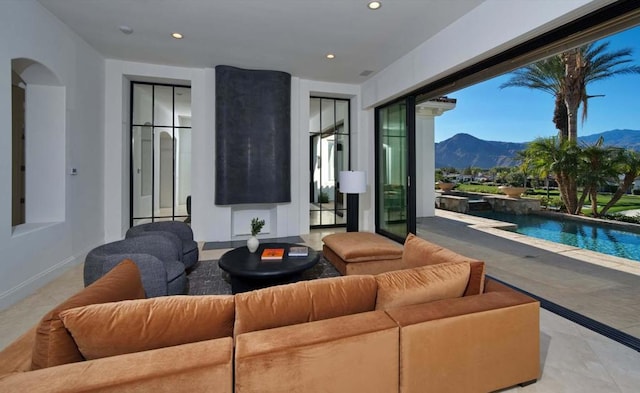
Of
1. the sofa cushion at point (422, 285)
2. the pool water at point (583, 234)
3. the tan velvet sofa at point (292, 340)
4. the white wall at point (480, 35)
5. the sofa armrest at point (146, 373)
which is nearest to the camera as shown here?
the sofa armrest at point (146, 373)

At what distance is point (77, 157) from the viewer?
4133 mm

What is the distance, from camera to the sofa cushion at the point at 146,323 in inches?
43.4

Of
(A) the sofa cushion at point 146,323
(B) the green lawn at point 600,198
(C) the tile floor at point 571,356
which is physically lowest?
(C) the tile floor at point 571,356

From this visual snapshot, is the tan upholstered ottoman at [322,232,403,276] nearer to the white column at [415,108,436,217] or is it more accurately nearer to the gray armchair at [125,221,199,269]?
the gray armchair at [125,221,199,269]

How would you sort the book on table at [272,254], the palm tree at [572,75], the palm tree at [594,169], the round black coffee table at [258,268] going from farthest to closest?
the palm tree at [594,169]
the palm tree at [572,75]
the book on table at [272,254]
the round black coffee table at [258,268]

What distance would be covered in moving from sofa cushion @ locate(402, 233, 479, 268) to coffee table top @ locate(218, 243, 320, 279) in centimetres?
109

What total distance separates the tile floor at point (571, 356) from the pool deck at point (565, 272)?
38cm

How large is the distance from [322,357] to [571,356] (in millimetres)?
2004

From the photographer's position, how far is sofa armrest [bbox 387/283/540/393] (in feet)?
4.43

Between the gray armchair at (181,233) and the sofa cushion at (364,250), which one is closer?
the sofa cushion at (364,250)

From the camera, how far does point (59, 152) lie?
3.76 metres

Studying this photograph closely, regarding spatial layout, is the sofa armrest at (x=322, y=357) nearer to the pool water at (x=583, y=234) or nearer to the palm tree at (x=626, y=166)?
the pool water at (x=583, y=234)

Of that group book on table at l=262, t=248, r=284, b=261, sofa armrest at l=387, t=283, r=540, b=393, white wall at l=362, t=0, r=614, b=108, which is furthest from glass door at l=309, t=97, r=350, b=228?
sofa armrest at l=387, t=283, r=540, b=393

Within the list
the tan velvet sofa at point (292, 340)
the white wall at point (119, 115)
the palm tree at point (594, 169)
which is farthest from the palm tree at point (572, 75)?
the tan velvet sofa at point (292, 340)
